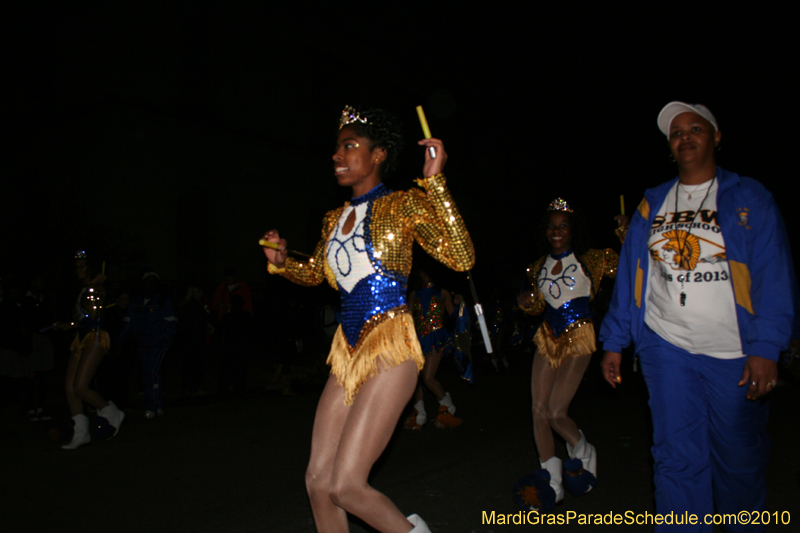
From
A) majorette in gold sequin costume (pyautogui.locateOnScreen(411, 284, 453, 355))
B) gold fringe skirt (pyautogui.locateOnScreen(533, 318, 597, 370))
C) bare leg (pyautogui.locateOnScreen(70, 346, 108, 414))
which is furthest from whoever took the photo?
majorette in gold sequin costume (pyautogui.locateOnScreen(411, 284, 453, 355))

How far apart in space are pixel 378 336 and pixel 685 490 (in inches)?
63.3

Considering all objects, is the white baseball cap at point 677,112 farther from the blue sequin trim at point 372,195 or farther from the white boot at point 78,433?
the white boot at point 78,433

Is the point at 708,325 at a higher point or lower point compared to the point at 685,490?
higher

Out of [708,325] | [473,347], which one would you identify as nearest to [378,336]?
[708,325]

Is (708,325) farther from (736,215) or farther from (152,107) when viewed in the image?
(152,107)

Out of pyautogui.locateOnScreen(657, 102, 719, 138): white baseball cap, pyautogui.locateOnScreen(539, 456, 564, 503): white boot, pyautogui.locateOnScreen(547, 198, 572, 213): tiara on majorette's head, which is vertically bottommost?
pyautogui.locateOnScreen(539, 456, 564, 503): white boot

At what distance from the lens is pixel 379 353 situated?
9.00ft

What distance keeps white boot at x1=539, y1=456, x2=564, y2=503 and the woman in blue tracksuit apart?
1401mm

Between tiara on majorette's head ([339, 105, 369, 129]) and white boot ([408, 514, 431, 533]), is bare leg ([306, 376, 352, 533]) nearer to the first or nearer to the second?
white boot ([408, 514, 431, 533])

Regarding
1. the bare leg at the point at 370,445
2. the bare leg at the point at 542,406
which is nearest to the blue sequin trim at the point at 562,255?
the bare leg at the point at 542,406

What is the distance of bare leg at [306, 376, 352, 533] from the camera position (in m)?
2.67

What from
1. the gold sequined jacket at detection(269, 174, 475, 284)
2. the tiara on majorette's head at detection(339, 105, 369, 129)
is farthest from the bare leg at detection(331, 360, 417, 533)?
the tiara on majorette's head at detection(339, 105, 369, 129)

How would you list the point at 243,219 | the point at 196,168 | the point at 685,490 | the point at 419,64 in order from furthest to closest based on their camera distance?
the point at 419,64, the point at 243,219, the point at 196,168, the point at 685,490

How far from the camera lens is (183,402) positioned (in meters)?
9.38
